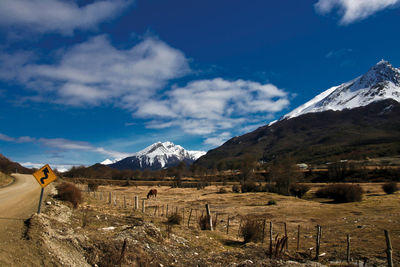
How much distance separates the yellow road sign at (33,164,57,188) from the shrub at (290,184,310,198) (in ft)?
167

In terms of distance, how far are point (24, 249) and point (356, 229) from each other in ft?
69.5

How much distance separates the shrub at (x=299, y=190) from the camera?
55312 millimetres

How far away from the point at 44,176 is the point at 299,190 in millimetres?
52816

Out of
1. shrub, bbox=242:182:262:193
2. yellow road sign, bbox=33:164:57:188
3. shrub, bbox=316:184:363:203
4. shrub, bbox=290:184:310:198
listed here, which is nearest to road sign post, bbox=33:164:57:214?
yellow road sign, bbox=33:164:57:188

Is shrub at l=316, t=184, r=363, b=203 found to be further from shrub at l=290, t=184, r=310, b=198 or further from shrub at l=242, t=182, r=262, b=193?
shrub at l=242, t=182, r=262, b=193

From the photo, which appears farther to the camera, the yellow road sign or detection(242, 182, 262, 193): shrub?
detection(242, 182, 262, 193): shrub

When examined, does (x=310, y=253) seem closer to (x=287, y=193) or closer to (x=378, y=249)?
(x=378, y=249)

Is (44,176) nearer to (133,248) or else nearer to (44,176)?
(44,176)

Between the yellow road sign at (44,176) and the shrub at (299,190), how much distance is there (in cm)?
5099

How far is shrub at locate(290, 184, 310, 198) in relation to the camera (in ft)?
181

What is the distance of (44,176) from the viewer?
13.7 m

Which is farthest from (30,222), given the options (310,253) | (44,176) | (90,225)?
(310,253)

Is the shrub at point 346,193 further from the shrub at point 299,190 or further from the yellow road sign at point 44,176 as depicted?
the yellow road sign at point 44,176

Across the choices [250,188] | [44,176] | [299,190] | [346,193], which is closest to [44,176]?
[44,176]
